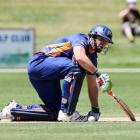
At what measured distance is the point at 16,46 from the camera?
23.2m

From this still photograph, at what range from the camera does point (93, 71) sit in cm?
1062

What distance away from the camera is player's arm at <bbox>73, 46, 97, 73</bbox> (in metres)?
10.5

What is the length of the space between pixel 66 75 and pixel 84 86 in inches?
254

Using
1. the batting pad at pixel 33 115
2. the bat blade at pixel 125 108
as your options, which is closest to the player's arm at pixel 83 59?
the bat blade at pixel 125 108

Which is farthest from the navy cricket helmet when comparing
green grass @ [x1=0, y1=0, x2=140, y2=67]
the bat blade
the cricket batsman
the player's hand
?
green grass @ [x1=0, y1=0, x2=140, y2=67]

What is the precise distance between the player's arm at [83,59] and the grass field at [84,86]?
0.79 meters

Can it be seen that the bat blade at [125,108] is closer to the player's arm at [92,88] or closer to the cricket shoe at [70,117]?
the player's arm at [92,88]

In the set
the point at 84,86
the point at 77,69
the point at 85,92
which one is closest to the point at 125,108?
the point at 77,69

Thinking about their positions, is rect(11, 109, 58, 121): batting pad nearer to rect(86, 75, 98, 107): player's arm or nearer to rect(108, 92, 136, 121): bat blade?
rect(86, 75, 98, 107): player's arm

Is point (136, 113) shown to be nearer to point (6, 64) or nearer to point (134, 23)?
point (6, 64)

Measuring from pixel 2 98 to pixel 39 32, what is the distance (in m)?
13.7

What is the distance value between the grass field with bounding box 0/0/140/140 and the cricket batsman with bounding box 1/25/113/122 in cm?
63

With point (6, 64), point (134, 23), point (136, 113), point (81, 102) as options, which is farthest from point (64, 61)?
point (134, 23)

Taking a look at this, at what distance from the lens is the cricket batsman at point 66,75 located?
10.6m
